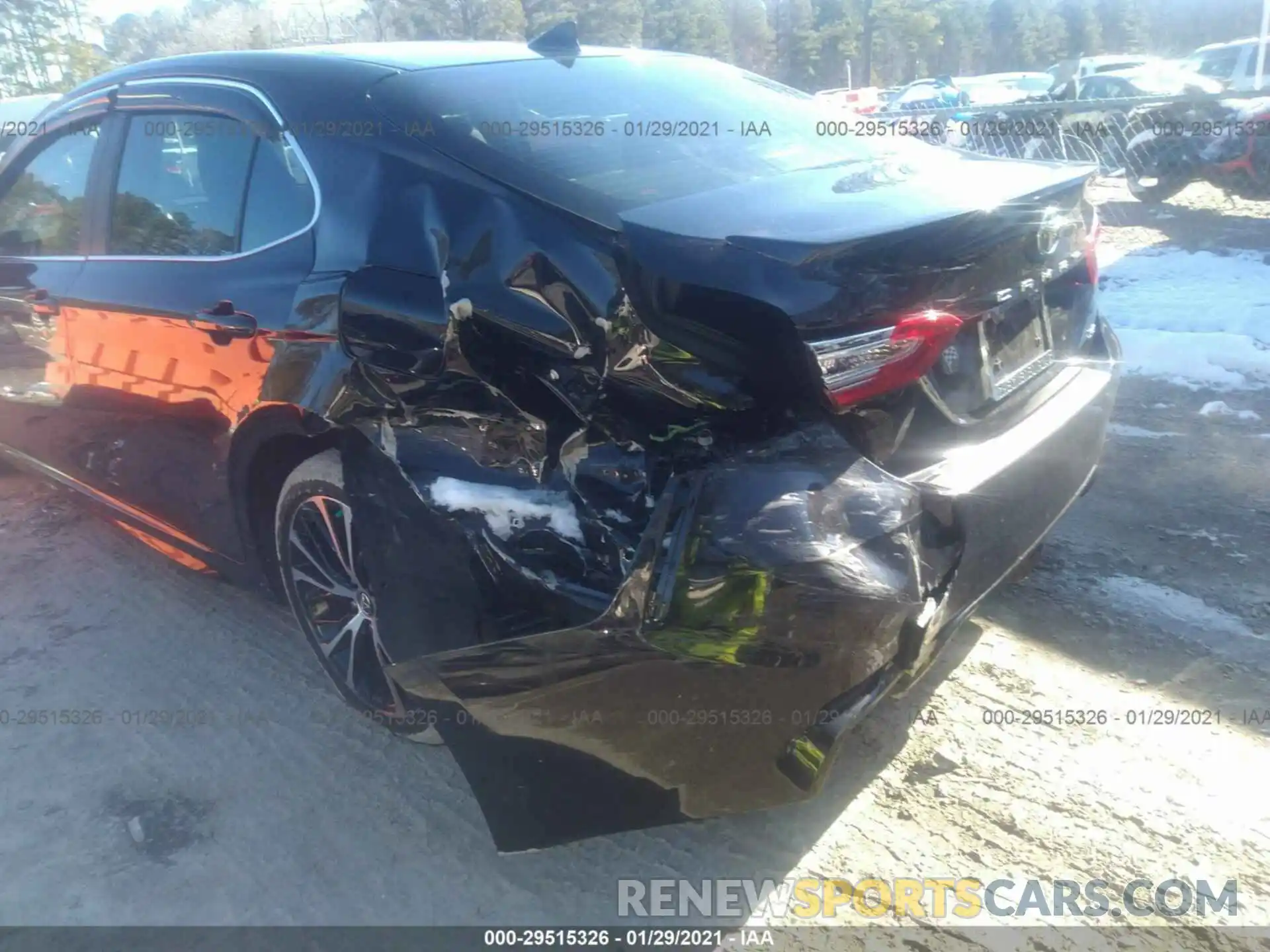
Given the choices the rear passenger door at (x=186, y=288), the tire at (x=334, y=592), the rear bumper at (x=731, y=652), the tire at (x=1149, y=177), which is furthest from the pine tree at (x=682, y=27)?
the rear bumper at (x=731, y=652)

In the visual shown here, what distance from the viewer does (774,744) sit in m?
2.07

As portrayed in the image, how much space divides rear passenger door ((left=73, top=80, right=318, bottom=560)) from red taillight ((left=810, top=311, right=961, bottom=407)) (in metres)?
1.41

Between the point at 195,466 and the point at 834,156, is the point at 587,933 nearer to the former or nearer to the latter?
the point at 195,466

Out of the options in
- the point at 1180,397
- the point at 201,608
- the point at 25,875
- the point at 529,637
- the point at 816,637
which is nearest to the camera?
the point at 816,637

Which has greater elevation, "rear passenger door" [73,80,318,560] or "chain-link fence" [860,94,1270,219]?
"rear passenger door" [73,80,318,560]

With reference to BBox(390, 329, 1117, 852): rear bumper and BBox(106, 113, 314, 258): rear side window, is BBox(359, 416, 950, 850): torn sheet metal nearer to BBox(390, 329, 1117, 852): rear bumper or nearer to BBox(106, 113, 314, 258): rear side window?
BBox(390, 329, 1117, 852): rear bumper

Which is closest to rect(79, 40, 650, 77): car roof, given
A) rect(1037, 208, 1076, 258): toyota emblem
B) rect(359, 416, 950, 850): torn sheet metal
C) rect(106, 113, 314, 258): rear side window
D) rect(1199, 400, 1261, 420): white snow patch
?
rect(106, 113, 314, 258): rear side window

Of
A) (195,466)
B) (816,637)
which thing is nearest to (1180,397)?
(816,637)

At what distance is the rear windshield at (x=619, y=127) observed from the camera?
2428 mm

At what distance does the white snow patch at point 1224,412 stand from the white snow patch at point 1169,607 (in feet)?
6.02

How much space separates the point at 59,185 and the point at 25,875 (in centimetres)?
246

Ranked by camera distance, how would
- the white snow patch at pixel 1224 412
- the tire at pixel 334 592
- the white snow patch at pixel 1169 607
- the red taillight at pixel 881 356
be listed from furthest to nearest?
the white snow patch at pixel 1224 412 → the white snow patch at pixel 1169 607 → the tire at pixel 334 592 → the red taillight at pixel 881 356

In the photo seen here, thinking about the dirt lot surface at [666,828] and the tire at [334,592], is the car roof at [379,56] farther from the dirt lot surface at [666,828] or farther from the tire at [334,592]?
the dirt lot surface at [666,828]

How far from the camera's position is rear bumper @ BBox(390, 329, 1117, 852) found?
1943 millimetres
